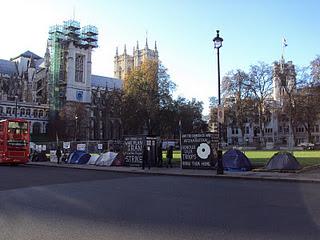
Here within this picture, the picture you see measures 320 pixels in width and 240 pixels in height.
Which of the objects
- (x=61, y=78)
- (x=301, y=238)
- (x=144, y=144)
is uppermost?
(x=61, y=78)

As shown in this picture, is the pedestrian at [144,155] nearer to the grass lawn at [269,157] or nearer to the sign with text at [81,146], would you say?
the grass lawn at [269,157]

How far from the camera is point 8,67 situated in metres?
142

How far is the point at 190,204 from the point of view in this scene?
12438 mm

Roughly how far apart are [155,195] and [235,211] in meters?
4.26

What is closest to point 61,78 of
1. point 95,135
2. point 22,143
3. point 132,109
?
point 95,135

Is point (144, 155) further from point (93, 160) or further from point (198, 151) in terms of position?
point (93, 160)

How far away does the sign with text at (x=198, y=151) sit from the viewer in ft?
94.4

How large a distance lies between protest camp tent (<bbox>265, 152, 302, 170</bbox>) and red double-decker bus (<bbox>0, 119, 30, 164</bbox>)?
70.0 ft

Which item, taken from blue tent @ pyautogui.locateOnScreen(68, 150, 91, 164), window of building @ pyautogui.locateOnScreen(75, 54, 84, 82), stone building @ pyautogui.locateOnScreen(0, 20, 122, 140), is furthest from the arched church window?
blue tent @ pyautogui.locateOnScreen(68, 150, 91, 164)

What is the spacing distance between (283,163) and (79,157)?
2087cm

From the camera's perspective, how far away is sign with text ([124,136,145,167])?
33438 millimetres

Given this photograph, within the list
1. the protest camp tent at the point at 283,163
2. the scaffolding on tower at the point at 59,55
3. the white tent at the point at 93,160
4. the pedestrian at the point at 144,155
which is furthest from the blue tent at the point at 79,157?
the scaffolding on tower at the point at 59,55

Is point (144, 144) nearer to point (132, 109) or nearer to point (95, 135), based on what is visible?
point (132, 109)

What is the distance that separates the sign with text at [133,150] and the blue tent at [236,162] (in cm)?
772
